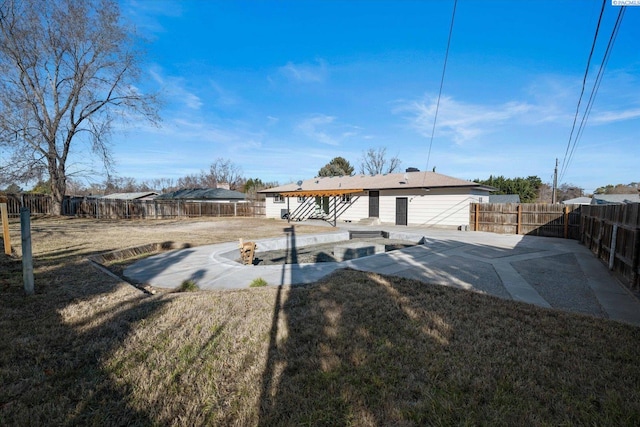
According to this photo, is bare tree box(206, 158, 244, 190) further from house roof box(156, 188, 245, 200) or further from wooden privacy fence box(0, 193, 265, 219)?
→ wooden privacy fence box(0, 193, 265, 219)

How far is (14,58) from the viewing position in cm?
1750

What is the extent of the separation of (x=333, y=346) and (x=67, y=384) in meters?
2.14

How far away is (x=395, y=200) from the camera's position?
2091 centimetres

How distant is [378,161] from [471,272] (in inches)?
1695

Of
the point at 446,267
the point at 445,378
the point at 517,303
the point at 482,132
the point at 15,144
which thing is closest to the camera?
the point at 445,378

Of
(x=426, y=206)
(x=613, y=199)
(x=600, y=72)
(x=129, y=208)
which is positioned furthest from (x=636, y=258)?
(x=613, y=199)

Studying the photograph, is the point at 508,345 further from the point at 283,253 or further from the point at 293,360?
the point at 283,253

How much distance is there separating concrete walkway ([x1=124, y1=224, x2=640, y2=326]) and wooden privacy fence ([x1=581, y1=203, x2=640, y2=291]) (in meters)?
0.26

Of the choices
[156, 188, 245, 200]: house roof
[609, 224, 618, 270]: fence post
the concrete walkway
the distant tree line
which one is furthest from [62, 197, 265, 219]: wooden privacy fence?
the distant tree line

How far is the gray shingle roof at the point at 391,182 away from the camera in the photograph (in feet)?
60.4

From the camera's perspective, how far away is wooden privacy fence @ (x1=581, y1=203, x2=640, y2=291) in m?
5.14

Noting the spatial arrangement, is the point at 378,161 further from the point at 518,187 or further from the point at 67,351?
the point at 67,351

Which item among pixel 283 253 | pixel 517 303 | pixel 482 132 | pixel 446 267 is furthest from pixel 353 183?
pixel 517 303

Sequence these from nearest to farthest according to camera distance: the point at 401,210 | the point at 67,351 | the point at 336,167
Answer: the point at 67,351 < the point at 401,210 < the point at 336,167
